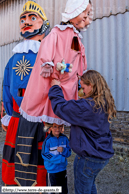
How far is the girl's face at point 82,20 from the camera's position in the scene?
1881mm

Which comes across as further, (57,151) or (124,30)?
(124,30)

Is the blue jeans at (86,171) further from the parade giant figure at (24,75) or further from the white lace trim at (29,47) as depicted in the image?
the white lace trim at (29,47)

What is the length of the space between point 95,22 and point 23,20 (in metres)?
1.86

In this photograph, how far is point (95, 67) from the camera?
3.81 metres

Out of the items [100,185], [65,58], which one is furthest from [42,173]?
[65,58]

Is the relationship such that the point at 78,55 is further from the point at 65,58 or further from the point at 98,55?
the point at 98,55

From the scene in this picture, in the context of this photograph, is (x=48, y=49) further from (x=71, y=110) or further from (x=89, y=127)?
(x=89, y=127)

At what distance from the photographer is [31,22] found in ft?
7.70

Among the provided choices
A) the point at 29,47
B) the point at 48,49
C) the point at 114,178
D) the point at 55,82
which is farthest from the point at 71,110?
the point at 114,178

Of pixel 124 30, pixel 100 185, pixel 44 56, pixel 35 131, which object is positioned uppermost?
pixel 124 30

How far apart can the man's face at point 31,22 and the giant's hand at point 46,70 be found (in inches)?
38.4

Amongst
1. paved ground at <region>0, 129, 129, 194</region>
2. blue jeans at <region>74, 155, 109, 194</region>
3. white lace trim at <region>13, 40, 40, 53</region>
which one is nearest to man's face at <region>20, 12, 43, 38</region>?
white lace trim at <region>13, 40, 40, 53</region>

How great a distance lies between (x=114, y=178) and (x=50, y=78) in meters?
2.06

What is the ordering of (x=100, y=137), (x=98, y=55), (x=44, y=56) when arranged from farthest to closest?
(x=98, y=55) < (x=44, y=56) < (x=100, y=137)
